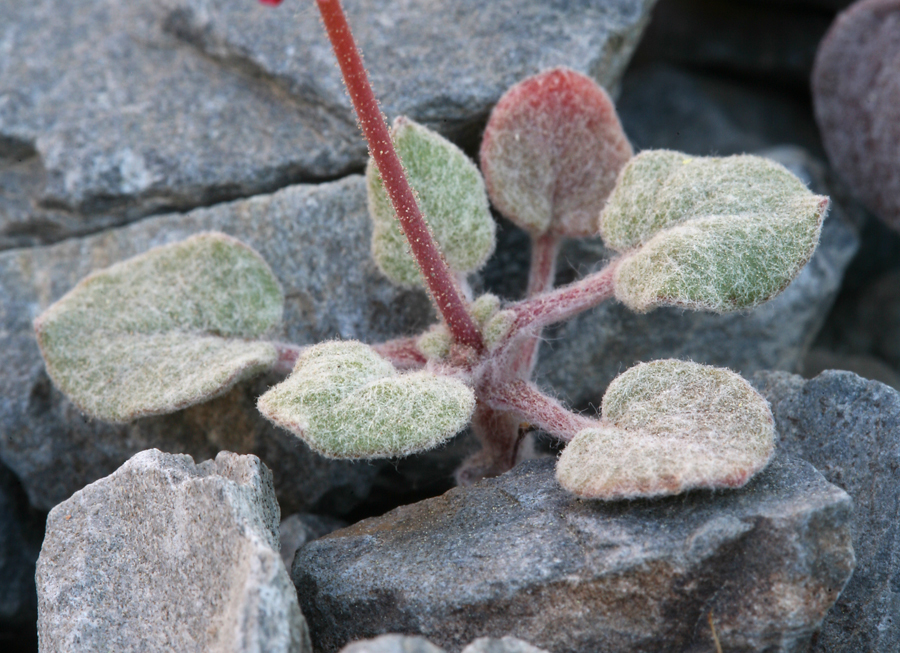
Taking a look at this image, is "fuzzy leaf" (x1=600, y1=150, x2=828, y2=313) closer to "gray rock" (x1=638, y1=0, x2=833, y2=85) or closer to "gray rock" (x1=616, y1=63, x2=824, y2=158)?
"gray rock" (x1=616, y1=63, x2=824, y2=158)

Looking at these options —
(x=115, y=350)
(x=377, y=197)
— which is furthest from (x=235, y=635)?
(x=377, y=197)

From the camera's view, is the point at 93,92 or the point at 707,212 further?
the point at 93,92

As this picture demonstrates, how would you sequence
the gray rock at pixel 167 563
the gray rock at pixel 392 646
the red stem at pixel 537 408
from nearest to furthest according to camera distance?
the gray rock at pixel 392 646
the gray rock at pixel 167 563
the red stem at pixel 537 408

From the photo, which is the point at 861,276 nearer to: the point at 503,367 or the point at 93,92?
the point at 503,367

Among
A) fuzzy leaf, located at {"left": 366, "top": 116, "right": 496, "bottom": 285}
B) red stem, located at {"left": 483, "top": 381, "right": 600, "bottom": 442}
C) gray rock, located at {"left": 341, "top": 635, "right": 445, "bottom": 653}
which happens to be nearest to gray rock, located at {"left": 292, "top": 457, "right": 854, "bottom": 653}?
red stem, located at {"left": 483, "top": 381, "right": 600, "bottom": 442}

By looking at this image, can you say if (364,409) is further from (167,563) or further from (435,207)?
(435,207)

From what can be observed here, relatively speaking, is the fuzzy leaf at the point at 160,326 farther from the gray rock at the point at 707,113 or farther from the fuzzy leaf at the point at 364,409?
the gray rock at the point at 707,113

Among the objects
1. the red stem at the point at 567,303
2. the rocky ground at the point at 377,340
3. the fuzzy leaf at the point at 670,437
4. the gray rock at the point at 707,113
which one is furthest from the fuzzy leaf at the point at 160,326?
the gray rock at the point at 707,113
